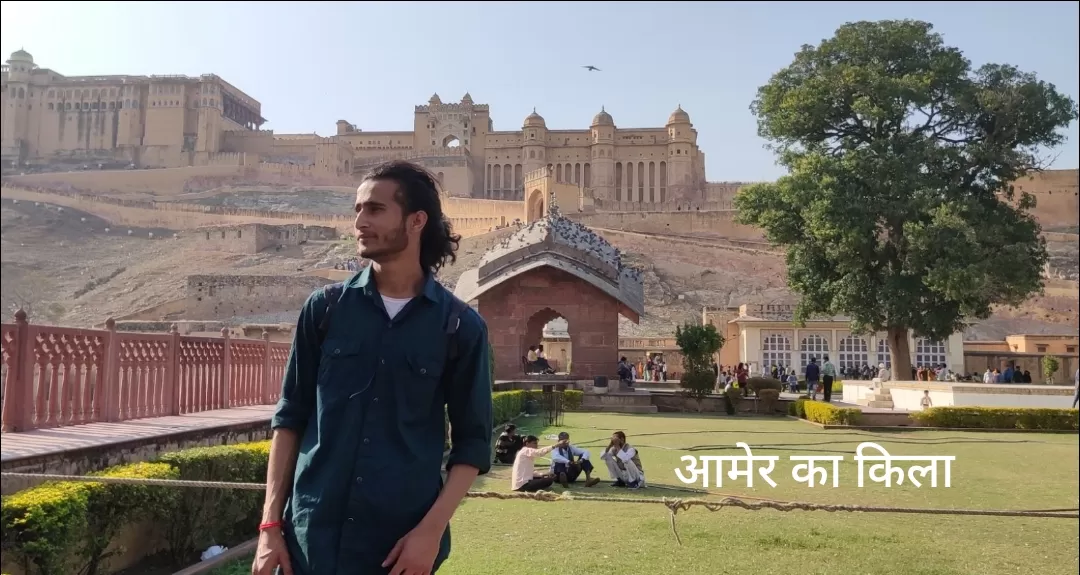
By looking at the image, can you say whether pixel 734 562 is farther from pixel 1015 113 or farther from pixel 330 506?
pixel 1015 113

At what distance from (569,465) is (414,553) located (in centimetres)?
613

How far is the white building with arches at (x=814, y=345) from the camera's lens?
1236 inches

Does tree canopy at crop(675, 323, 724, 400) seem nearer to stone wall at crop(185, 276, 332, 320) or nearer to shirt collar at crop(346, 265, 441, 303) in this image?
shirt collar at crop(346, 265, 441, 303)

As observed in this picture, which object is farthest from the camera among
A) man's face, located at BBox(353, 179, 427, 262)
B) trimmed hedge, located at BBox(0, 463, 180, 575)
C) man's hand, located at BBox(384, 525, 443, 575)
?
trimmed hedge, located at BBox(0, 463, 180, 575)

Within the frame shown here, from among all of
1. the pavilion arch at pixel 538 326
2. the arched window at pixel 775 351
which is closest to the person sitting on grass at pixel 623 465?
the pavilion arch at pixel 538 326

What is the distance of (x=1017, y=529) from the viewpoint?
254 inches

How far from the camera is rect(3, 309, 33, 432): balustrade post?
5.70m

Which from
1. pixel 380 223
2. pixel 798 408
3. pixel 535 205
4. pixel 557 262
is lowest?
pixel 798 408

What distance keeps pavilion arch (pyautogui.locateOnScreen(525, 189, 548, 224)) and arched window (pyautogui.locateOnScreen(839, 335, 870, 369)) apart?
114 feet

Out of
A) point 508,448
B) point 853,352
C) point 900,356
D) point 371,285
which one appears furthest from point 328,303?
point 853,352

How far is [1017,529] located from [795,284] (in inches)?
603

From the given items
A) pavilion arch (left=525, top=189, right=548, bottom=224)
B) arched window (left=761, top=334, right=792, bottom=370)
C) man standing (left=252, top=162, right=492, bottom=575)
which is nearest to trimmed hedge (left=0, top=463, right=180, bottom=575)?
man standing (left=252, top=162, right=492, bottom=575)

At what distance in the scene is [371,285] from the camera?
95.5 inches

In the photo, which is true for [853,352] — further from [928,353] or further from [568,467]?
[568,467]
